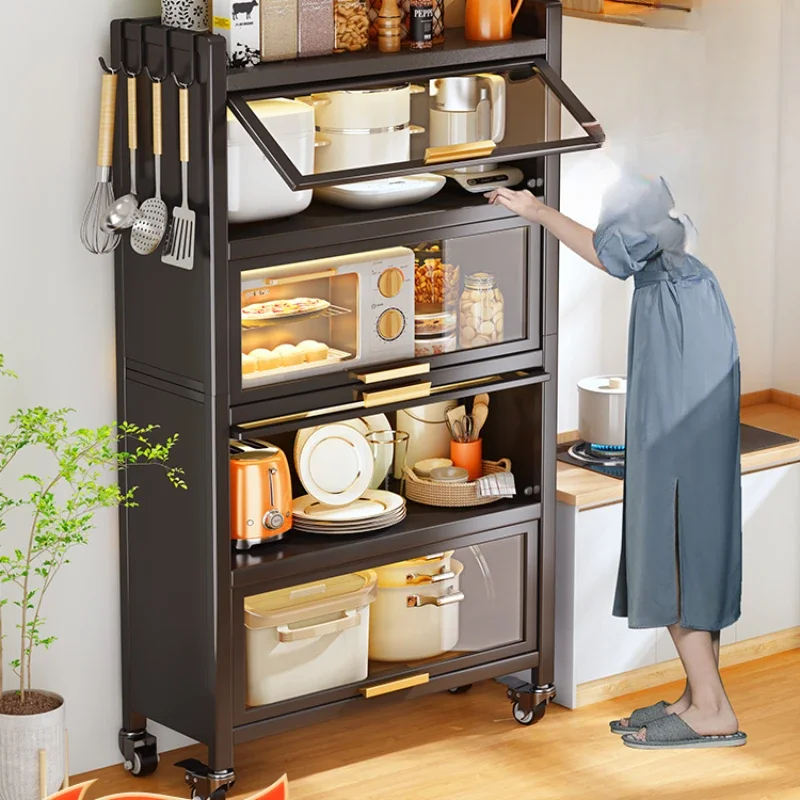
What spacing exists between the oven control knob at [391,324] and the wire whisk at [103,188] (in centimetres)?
59

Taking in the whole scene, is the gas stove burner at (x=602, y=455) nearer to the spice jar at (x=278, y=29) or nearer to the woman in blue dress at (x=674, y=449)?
the woman in blue dress at (x=674, y=449)

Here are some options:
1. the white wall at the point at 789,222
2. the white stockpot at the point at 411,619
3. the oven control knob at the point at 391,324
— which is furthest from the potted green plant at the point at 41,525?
the white wall at the point at 789,222

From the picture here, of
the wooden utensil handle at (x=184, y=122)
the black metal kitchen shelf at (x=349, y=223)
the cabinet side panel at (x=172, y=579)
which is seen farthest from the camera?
the cabinet side panel at (x=172, y=579)

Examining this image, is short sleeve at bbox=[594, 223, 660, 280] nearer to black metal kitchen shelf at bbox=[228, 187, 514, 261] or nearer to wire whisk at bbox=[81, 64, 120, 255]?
black metal kitchen shelf at bbox=[228, 187, 514, 261]

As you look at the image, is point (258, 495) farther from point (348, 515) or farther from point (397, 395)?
point (397, 395)

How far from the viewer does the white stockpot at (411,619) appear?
3809mm

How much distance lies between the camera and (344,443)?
12.2ft

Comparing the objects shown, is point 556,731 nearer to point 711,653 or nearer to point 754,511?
point 711,653

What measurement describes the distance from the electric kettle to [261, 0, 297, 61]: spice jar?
13.6 inches

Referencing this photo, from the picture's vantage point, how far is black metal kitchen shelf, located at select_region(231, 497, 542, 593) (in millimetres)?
3480

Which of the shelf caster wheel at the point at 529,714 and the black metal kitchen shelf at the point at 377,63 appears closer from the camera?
the black metal kitchen shelf at the point at 377,63

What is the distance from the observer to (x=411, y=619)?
3.82 metres

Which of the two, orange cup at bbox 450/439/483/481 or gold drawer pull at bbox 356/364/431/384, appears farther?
orange cup at bbox 450/439/483/481

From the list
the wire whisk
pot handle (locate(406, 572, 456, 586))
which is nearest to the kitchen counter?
pot handle (locate(406, 572, 456, 586))
